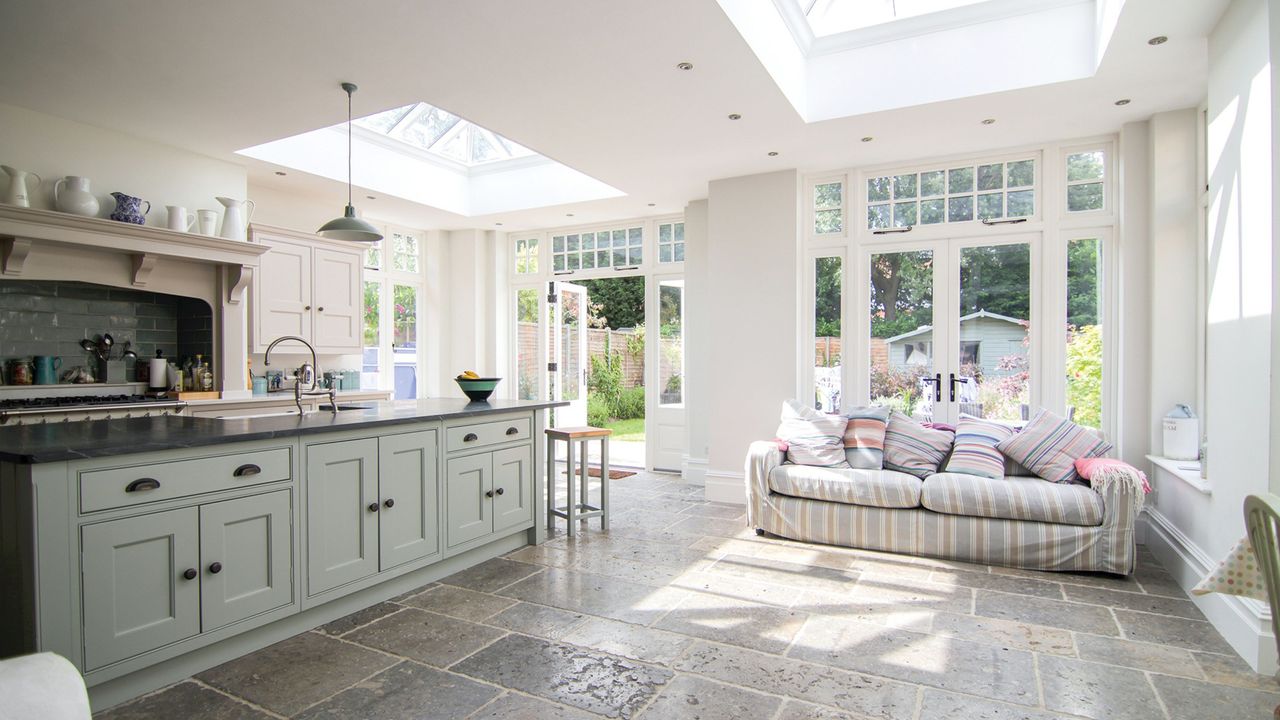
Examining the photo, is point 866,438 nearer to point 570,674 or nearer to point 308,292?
point 570,674

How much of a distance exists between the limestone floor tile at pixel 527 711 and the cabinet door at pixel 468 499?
139 centimetres

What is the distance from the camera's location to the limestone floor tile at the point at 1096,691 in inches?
89.2

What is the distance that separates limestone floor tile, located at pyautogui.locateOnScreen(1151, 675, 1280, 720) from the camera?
7.35 feet

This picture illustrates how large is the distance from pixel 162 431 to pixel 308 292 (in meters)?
3.43

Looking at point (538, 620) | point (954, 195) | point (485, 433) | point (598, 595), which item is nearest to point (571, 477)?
point (485, 433)

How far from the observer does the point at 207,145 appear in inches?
184

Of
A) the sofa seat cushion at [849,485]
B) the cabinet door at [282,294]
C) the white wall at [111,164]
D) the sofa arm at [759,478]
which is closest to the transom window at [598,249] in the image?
the cabinet door at [282,294]

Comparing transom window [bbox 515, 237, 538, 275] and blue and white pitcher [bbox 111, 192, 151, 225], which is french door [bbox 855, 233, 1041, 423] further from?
blue and white pitcher [bbox 111, 192, 151, 225]

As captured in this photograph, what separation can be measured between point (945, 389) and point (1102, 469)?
151 centimetres

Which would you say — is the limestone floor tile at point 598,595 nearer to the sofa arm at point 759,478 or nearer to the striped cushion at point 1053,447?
the sofa arm at point 759,478

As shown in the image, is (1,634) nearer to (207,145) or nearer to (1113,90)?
(207,145)

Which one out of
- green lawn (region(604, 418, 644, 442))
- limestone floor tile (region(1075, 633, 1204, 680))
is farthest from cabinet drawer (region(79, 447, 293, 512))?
green lawn (region(604, 418, 644, 442))

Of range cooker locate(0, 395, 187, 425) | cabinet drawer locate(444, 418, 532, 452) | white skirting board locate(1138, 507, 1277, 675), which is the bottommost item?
white skirting board locate(1138, 507, 1277, 675)

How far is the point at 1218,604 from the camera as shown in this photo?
2.93 m
